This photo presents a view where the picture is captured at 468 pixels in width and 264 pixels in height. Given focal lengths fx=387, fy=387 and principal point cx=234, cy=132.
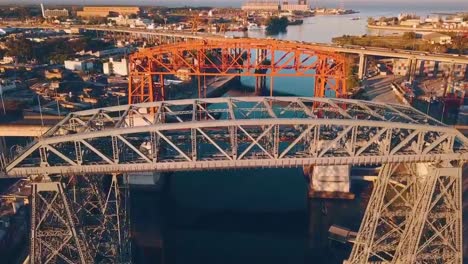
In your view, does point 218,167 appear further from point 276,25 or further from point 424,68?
point 276,25

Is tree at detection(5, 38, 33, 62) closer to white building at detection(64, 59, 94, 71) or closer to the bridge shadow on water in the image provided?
white building at detection(64, 59, 94, 71)

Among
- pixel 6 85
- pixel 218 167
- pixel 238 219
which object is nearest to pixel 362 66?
pixel 238 219

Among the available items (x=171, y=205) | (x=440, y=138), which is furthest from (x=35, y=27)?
(x=440, y=138)

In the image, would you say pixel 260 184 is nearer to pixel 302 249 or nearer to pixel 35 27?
pixel 302 249

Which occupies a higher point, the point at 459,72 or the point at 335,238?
the point at 459,72

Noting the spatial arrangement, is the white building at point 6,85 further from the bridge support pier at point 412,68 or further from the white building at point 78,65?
the bridge support pier at point 412,68

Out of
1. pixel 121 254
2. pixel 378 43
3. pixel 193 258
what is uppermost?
pixel 378 43

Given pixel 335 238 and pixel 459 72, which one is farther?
pixel 459 72
